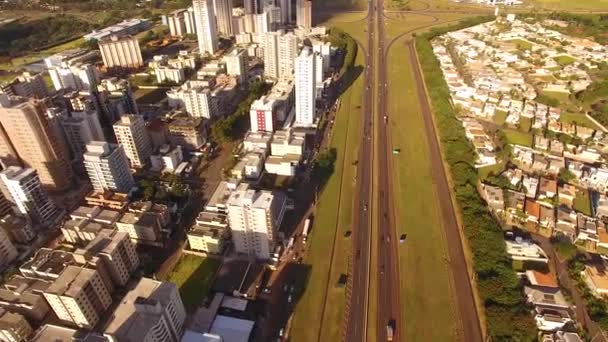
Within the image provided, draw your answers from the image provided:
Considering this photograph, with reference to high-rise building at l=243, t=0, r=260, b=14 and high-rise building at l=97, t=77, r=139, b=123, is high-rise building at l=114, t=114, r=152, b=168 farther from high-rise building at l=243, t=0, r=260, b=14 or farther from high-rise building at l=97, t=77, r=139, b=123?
A: high-rise building at l=243, t=0, r=260, b=14

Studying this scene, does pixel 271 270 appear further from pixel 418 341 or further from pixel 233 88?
pixel 233 88

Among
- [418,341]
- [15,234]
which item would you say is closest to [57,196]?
[15,234]

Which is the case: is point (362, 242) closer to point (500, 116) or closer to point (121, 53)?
point (500, 116)

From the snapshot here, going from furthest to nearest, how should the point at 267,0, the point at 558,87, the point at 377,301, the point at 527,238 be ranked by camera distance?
the point at 267,0, the point at 558,87, the point at 527,238, the point at 377,301

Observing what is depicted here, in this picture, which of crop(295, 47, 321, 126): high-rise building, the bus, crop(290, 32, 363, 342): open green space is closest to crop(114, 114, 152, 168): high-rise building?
crop(295, 47, 321, 126): high-rise building

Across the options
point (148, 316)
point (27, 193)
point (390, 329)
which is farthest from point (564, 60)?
point (27, 193)
